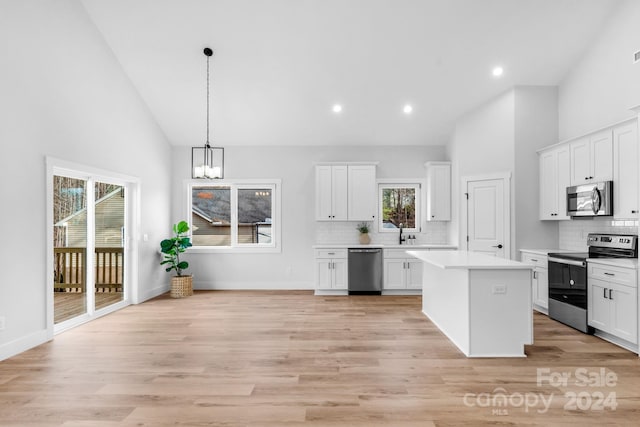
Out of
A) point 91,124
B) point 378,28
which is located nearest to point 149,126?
point 91,124

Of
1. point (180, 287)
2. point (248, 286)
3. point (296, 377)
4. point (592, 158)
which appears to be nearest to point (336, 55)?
point (592, 158)

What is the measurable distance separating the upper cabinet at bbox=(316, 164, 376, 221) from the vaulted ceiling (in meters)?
0.79

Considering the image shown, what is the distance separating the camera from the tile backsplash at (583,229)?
181 inches

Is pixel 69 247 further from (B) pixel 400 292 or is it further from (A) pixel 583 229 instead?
(A) pixel 583 229

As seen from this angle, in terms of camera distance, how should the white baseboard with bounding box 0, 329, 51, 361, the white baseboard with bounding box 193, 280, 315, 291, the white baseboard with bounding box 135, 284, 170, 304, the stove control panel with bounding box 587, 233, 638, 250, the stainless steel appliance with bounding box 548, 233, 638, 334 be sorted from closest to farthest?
1. the white baseboard with bounding box 0, 329, 51, 361
2. the stove control panel with bounding box 587, 233, 638, 250
3. the stainless steel appliance with bounding box 548, 233, 638, 334
4. the white baseboard with bounding box 135, 284, 170, 304
5. the white baseboard with bounding box 193, 280, 315, 291

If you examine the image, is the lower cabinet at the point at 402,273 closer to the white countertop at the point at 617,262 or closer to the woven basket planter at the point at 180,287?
the white countertop at the point at 617,262

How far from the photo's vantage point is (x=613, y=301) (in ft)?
13.0

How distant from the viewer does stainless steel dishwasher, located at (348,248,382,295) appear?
6.76 metres

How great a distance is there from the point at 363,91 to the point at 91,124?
3947 millimetres

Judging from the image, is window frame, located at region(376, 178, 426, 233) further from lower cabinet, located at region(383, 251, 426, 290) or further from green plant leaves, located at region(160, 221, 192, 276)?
green plant leaves, located at region(160, 221, 192, 276)

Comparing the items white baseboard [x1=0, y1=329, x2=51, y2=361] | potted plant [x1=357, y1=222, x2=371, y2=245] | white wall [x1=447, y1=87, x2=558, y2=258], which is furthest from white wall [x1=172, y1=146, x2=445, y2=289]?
white baseboard [x1=0, y1=329, x2=51, y2=361]

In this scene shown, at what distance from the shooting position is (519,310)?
11.9 ft

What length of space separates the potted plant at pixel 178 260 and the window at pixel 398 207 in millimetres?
3761

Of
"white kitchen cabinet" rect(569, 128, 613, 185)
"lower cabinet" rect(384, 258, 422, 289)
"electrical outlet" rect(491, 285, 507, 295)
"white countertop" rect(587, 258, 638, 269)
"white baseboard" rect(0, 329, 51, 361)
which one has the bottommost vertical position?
"white baseboard" rect(0, 329, 51, 361)
